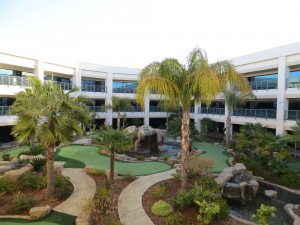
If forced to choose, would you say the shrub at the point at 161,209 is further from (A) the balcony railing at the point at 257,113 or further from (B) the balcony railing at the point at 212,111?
(B) the balcony railing at the point at 212,111

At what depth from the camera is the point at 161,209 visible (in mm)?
8688

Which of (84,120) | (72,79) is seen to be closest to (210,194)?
(84,120)

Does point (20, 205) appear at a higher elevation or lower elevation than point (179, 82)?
lower

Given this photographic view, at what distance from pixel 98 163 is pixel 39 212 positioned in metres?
7.86

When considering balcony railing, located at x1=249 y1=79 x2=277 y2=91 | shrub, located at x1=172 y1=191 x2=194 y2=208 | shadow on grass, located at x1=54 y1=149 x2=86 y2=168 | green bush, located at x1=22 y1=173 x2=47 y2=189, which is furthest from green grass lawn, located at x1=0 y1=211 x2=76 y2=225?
balcony railing, located at x1=249 y1=79 x2=277 y2=91

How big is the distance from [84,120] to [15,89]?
16.7 m

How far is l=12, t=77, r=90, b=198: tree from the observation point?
344 inches

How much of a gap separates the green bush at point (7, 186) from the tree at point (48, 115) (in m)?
1.71

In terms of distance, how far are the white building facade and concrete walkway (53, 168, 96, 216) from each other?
631 centimetres

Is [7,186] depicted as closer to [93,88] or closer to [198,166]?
[198,166]

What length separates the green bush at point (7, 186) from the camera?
973cm

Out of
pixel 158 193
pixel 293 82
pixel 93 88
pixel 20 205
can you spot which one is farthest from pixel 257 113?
pixel 20 205

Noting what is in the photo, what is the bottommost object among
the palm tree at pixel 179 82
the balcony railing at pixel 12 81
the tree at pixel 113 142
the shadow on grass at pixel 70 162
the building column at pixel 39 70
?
the shadow on grass at pixel 70 162

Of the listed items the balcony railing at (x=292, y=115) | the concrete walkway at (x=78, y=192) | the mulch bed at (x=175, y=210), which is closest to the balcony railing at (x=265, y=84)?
the balcony railing at (x=292, y=115)
